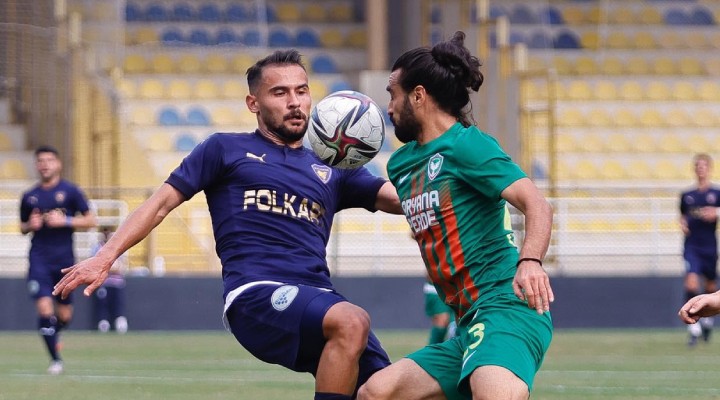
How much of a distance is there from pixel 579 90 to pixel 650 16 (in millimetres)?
1772

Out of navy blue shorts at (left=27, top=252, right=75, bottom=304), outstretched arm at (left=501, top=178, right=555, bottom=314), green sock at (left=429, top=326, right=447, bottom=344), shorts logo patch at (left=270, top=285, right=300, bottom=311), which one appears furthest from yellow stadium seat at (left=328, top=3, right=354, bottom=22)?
outstretched arm at (left=501, top=178, right=555, bottom=314)

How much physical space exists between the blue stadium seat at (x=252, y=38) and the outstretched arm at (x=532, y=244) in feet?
54.5

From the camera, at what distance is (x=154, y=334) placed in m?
19.1

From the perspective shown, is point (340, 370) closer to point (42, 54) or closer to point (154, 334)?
point (154, 334)

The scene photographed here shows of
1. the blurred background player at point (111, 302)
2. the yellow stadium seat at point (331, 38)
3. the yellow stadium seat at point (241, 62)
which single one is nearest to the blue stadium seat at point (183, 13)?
the yellow stadium seat at point (241, 62)

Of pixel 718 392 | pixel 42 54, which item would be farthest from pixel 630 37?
pixel 718 392

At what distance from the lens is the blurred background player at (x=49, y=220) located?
14.3m

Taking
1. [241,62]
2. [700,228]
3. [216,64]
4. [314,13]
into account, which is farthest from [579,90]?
[700,228]

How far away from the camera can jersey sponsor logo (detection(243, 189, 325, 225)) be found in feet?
21.8

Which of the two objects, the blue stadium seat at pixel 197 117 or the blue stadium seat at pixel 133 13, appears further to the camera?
the blue stadium seat at pixel 197 117

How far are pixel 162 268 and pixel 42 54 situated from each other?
3438 millimetres

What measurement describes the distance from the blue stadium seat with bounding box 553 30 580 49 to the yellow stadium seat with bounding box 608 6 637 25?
94 cm

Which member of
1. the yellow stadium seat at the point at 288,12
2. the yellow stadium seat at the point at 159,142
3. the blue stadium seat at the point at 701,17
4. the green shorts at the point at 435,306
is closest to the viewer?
the green shorts at the point at 435,306

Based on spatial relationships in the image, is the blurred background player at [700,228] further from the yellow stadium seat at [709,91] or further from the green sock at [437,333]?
the yellow stadium seat at [709,91]
